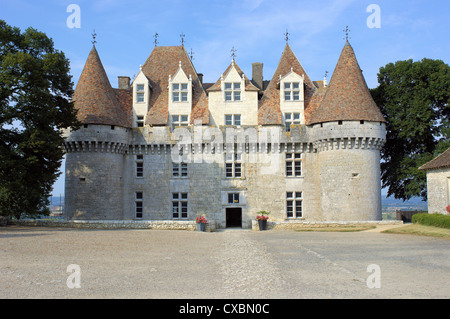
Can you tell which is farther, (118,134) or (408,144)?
(408,144)

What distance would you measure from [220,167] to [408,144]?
16115 mm

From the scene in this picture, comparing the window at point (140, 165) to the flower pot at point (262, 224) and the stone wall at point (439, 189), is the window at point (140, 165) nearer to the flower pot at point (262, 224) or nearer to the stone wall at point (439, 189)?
the flower pot at point (262, 224)

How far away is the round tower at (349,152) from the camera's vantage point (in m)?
29.1

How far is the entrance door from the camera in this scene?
3338 cm

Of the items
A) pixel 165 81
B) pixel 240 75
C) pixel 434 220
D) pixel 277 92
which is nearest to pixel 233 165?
pixel 277 92

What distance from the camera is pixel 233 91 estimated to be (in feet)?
108

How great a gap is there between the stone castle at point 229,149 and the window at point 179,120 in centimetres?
8

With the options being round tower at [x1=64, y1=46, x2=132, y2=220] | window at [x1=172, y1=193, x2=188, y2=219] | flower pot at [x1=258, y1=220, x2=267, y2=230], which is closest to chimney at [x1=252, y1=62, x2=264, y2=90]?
window at [x1=172, y1=193, x2=188, y2=219]

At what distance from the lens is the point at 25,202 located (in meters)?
35.9

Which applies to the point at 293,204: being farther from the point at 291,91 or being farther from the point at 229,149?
the point at 291,91

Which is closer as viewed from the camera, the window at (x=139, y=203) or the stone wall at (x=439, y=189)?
the stone wall at (x=439, y=189)

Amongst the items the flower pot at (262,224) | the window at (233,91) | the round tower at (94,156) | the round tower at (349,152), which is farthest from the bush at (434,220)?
the round tower at (94,156)
